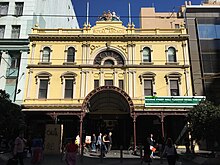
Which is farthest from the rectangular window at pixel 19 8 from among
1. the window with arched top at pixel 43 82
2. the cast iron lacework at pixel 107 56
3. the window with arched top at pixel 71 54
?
the cast iron lacework at pixel 107 56

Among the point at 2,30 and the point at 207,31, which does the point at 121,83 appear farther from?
the point at 2,30

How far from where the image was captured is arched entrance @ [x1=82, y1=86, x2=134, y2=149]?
22566 millimetres

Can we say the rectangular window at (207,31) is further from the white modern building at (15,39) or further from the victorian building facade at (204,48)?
the white modern building at (15,39)

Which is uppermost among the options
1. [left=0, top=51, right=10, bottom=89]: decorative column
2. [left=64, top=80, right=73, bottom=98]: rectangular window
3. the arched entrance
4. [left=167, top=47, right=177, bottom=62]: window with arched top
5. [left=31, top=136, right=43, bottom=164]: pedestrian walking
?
[left=167, top=47, right=177, bottom=62]: window with arched top

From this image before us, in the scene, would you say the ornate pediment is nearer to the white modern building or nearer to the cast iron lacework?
the cast iron lacework

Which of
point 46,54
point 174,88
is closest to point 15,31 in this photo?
point 46,54

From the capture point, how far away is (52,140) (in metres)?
17.5

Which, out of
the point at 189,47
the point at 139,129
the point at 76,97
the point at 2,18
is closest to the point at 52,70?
the point at 76,97

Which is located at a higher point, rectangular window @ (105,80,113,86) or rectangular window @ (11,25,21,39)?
rectangular window @ (11,25,21,39)

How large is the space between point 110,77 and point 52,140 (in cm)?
1064

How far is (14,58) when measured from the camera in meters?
27.3

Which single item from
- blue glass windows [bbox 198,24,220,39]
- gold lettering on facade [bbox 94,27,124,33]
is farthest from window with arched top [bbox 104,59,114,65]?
blue glass windows [bbox 198,24,220,39]

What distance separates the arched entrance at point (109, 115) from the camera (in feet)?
74.0

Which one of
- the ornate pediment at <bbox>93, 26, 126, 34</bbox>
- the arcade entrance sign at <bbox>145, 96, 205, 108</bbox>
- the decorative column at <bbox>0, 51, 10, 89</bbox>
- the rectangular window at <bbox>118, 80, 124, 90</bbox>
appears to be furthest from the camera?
the ornate pediment at <bbox>93, 26, 126, 34</bbox>
